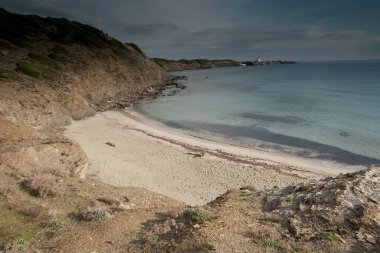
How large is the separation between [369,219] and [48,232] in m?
10.7

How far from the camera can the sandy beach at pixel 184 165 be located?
23.7 m

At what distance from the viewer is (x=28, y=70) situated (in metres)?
48.0

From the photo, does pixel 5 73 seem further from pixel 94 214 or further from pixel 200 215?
pixel 200 215

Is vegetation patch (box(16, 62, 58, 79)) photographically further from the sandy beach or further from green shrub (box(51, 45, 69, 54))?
green shrub (box(51, 45, 69, 54))

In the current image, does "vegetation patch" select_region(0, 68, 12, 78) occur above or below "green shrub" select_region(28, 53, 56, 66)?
below

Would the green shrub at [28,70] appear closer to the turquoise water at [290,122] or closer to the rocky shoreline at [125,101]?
the rocky shoreline at [125,101]

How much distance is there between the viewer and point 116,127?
4131 cm

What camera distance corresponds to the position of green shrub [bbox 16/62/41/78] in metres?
47.4

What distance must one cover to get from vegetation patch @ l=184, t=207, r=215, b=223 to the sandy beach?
29.8 ft

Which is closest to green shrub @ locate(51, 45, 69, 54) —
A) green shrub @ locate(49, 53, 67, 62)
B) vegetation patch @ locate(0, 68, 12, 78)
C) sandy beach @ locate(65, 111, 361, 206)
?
green shrub @ locate(49, 53, 67, 62)

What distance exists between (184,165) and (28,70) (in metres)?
32.8

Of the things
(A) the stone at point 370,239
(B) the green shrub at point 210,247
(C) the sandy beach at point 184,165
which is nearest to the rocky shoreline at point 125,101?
(C) the sandy beach at point 184,165

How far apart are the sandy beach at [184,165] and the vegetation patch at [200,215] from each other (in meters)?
9.07

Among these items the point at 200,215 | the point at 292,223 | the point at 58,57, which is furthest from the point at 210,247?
the point at 58,57
